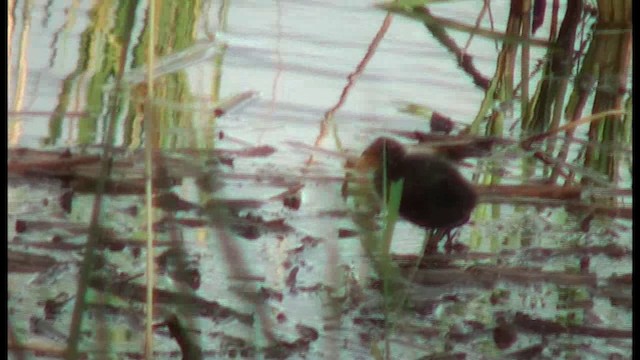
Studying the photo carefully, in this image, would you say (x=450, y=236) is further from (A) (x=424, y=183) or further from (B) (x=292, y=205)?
(B) (x=292, y=205)

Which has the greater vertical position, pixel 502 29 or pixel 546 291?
pixel 502 29

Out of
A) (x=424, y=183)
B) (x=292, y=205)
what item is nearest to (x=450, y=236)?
(x=424, y=183)

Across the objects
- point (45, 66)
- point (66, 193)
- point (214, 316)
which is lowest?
point (214, 316)

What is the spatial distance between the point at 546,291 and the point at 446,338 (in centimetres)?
11

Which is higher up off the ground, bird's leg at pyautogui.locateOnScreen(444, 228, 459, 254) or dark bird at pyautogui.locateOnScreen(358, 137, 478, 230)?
dark bird at pyautogui.locateOnScreen(358, 137, 478, 230)

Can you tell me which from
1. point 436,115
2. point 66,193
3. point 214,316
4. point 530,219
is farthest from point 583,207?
point 66,193

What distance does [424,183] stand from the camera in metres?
0.64

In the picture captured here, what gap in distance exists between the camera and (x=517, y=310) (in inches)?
25.3

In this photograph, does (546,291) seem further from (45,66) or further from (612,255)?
(45,66)

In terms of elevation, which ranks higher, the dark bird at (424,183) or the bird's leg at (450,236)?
the dark bird at (424,183)

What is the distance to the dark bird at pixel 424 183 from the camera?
0.63 m

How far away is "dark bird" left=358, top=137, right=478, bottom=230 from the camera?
63 cm

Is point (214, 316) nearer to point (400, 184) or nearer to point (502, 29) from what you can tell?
point (400, 184)

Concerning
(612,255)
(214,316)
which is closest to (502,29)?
(612,255)
